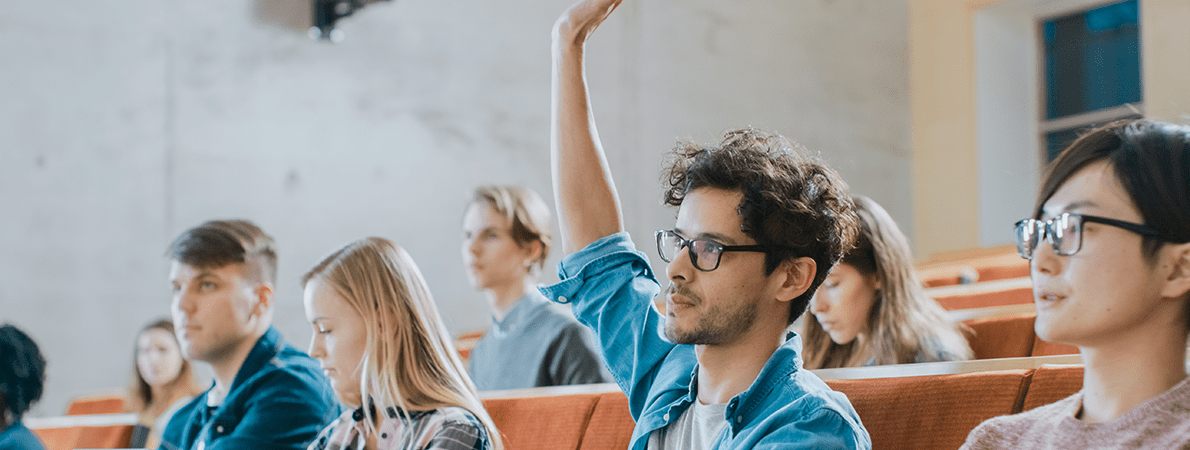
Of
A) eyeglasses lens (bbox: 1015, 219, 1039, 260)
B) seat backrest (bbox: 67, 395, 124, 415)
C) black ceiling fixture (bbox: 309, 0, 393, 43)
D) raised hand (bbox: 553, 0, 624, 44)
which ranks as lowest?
seat backrest (bbox: 67, 395, 124, 415)

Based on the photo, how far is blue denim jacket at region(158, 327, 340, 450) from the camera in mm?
1738

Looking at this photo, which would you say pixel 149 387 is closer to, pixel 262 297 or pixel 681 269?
pixel 262 297

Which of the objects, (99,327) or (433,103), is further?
(433,103)

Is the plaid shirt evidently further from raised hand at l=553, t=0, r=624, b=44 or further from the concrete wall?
the concrete wall

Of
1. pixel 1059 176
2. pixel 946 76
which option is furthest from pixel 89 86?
pixel 946 76

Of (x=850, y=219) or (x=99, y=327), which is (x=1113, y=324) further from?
(x=99, y=327)

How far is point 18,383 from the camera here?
2.03 metres

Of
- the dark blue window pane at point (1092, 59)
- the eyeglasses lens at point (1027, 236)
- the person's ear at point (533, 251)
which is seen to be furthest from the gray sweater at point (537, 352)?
the dark blue window pane at point (1092, 59)

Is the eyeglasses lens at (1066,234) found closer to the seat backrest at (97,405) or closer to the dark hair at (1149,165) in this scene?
the dark hair at (1149,165)

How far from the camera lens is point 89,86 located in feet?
15.1

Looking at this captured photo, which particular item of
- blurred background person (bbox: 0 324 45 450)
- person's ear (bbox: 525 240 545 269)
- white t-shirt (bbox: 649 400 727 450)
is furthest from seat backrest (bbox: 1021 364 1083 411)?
blurred background person (bbox: 0 324 45 450)

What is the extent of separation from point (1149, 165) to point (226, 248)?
5.14 ft

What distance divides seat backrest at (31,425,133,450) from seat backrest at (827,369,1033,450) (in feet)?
6.82

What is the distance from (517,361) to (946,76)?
553 cm
